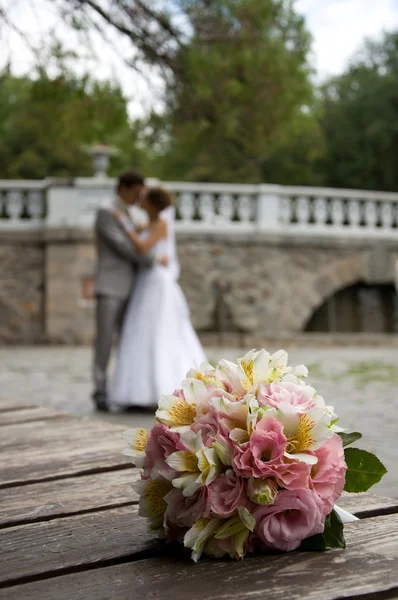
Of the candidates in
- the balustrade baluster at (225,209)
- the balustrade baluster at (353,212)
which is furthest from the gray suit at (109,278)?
the balustrade baluster at (353,212)

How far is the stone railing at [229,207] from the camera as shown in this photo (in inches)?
588

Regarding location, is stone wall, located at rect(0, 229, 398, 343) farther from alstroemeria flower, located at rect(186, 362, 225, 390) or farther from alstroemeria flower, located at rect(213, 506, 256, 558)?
alstroemeria flower, located at rect(213, 506, 256, 558)

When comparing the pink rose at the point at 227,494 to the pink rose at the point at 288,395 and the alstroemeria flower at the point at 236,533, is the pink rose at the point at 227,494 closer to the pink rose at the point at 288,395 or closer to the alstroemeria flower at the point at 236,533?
the alstroemeria flower at the point at 236,533

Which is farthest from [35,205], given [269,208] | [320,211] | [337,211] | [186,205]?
[337,211]

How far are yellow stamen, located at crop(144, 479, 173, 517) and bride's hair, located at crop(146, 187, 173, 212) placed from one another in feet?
19.0

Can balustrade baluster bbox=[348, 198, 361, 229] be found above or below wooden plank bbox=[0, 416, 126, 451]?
above

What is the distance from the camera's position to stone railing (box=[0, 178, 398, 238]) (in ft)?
49.0

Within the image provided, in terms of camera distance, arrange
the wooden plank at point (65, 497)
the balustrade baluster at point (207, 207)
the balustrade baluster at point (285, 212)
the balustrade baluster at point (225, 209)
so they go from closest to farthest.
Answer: the wooden plank at point (65, 497) → the balustrade baluster at point (207, 207) → the balustrade baluster at point (225, 209) → the balustrade baluster at point (285, 212)

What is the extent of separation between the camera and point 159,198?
7.25 m

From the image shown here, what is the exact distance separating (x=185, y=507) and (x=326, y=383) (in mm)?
7728

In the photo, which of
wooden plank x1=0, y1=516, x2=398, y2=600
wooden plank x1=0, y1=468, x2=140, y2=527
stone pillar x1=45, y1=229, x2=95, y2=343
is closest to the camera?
wooden plank x1=0, y1=516, x2=398, y2=600

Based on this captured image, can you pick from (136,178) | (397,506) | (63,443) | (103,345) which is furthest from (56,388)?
(397,506)

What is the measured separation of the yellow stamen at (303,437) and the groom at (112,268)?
5.74 m

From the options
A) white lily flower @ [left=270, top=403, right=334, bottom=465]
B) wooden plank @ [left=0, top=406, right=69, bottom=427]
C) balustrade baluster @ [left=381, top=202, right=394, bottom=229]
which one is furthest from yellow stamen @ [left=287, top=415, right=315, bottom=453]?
balustrade baluster @ [left=381, top=202, right=394, bottom=229]
